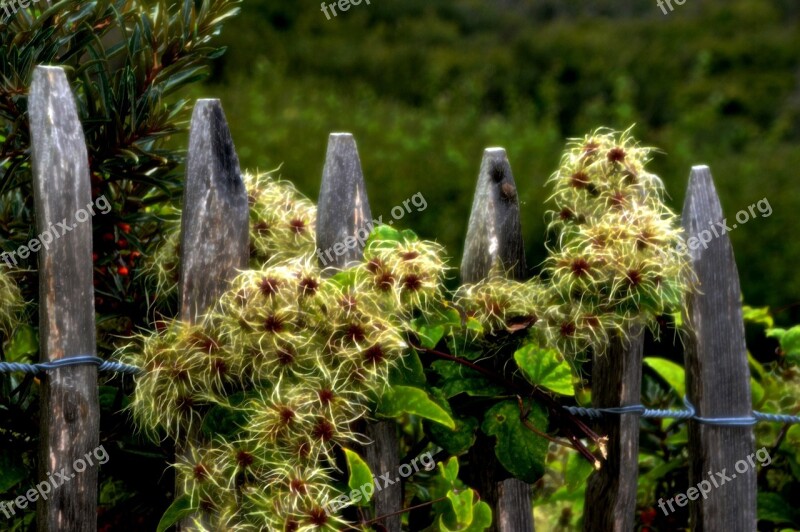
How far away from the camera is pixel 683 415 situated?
1.82 m

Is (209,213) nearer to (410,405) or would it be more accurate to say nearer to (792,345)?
(410,405)

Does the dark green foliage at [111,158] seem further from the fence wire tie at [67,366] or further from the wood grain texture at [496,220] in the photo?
the wood grain texture at [496,220]

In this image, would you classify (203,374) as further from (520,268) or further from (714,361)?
(714,361)

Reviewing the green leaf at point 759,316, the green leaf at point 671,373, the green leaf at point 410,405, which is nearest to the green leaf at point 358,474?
the green leaf at point 410,405

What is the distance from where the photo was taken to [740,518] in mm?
1841

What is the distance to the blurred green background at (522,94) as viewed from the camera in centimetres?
602

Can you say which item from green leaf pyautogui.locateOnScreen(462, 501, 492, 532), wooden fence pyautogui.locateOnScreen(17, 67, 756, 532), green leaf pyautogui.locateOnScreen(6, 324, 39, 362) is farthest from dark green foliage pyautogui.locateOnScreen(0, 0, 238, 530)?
green leaf pyautogui.locateOnScreen(462, 501, 492, 532)

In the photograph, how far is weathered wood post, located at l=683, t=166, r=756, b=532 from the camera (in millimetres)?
1800

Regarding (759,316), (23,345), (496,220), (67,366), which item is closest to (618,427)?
(496,220)

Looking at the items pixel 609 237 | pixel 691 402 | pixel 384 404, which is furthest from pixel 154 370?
pixel 691 402

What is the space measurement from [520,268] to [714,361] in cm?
42

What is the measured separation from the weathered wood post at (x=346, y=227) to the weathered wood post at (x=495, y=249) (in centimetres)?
18

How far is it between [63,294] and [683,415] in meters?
1.14

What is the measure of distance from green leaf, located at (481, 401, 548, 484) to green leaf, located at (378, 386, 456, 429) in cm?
13
